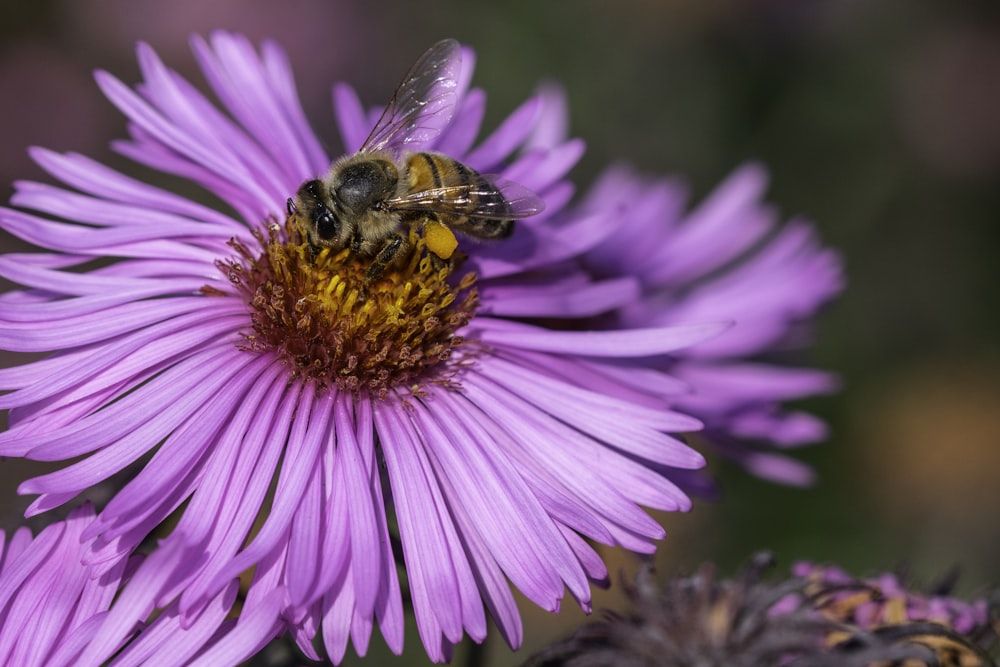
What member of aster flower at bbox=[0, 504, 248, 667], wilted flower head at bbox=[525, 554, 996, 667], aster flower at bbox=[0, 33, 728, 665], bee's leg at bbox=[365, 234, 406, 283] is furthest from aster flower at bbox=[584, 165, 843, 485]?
aster flower at bbox=[0, 504, 248, 667]

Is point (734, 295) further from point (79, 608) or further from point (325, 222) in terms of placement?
point (79, 608)

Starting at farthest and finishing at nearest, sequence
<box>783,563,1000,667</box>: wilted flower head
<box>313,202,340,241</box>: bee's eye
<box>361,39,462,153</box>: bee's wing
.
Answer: <box>361,39,462,153</box>: bee's wing
<box>313,202,340,241</box>: bee's eye
<box>783,563,1000,667</box>: wilted flower head

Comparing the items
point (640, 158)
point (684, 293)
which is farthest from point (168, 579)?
point (640, 158)

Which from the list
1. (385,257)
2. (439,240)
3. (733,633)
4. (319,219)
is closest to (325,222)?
(319,219)

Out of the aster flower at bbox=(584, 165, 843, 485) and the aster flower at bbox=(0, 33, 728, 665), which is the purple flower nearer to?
the aster flower at bbox=(0, 33, 728, 665)

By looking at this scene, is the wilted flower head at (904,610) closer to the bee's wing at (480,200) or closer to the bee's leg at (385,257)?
the bee's wing at (480,200)

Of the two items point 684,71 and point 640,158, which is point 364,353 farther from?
point 684,71
